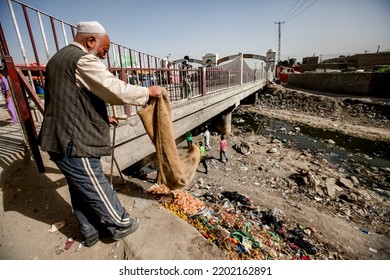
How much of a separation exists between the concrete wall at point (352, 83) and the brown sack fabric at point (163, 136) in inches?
732

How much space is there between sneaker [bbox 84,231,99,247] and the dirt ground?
63 mm

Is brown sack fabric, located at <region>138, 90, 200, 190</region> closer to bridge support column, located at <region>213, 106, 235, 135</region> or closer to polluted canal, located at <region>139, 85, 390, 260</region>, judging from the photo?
polluted canal, located at <region>139, 85, 390, 260</region>

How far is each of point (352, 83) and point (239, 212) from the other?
58.7 ft

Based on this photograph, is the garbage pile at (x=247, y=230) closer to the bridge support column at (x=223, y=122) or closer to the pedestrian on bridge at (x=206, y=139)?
the pedestrian on bridge at (x=206, y=139)

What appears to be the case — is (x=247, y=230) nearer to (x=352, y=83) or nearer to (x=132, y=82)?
(x=132, y=82)

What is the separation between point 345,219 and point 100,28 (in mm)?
6182

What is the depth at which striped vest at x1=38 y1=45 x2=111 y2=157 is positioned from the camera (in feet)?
4.88

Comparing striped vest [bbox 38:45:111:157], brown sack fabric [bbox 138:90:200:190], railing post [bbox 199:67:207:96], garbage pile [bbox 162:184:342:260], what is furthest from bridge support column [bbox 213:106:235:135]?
striped vest [bbox 38:45:111:157]

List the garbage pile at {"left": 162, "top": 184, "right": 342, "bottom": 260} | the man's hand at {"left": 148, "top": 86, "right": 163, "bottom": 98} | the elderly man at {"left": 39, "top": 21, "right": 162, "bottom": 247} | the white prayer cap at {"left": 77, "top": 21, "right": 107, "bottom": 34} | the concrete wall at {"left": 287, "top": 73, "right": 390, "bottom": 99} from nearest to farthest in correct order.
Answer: the elderly man at {"left": 39, "top": 21, "right": 162, "bottom": 247}
the white prayer cap at {"left": 77, "top": 21, "right": 107, "bottom": 34}
the man's hand at {"left": 148, "top": 86, "right": 163, "bottom": 98}
the garbage pile at {"left": 162, "top": 184, "right": 342, "bottom": 260}
the concrete wall at {"left": 287, "top": 73, "right": 390, "bottom": 99}

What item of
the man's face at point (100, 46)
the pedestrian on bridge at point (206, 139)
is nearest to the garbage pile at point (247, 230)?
the man's face at point (100, 46)

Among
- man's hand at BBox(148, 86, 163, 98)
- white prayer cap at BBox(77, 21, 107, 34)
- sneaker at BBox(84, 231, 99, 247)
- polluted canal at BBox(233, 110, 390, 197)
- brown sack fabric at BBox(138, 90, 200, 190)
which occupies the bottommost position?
polluted canal at BBox(233, 110, 390, 197)

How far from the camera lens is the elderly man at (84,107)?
147 cm

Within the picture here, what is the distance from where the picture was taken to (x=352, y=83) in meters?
16.0
